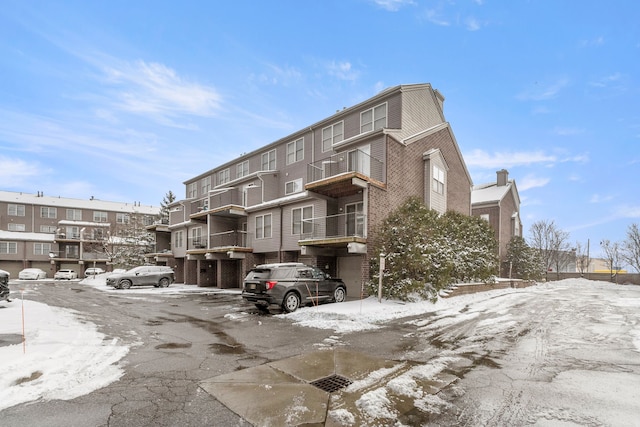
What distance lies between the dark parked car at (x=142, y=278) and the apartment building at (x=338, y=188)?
246cm

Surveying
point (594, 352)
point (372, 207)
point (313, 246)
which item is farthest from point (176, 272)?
point (594, 352)

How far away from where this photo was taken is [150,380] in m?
5.17

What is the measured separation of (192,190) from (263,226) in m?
16.5

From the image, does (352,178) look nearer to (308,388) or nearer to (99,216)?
(308,388)

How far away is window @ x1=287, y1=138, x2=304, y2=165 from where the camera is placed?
24172 mm

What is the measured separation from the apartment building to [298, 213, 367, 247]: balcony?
55 millimetres

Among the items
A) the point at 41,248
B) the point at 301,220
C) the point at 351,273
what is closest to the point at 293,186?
the point at 301,220

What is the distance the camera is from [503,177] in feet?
119

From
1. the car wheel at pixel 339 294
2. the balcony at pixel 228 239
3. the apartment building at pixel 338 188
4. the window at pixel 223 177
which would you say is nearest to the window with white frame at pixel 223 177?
the window at pixel 223 177

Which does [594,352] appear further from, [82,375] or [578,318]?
[82,375]

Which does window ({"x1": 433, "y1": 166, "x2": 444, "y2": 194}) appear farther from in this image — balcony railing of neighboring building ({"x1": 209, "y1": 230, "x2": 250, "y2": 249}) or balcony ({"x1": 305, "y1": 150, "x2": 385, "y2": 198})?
balcony railing of neighboring building ({"x1": 209, "y1": 230, "x2": 250, "y2": 249})

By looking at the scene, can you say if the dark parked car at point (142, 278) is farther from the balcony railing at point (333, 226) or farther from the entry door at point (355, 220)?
the entry door at point (355, 220)

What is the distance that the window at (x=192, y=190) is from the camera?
35.7 meters

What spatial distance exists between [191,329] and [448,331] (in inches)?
277
